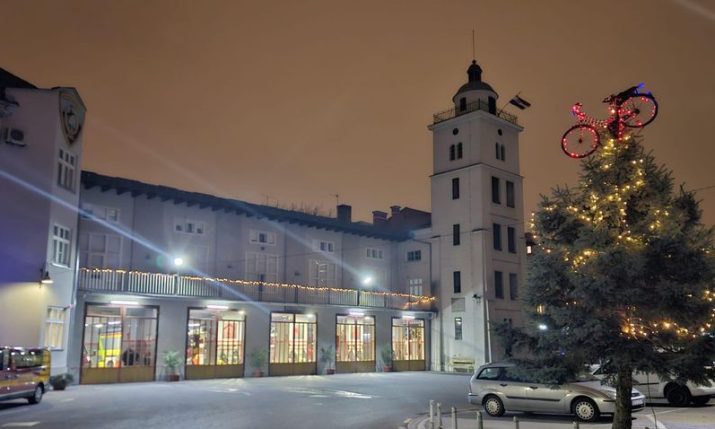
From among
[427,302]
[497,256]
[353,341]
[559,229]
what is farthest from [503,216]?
[559,229]

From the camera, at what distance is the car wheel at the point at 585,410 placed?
1585 cm

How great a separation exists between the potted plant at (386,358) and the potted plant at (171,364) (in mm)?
13433

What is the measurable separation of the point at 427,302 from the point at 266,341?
1203cm

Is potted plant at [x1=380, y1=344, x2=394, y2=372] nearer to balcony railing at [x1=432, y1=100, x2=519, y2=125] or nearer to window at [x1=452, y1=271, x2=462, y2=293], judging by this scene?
window at [x1=452, y1=271, x2=462, y2=293]

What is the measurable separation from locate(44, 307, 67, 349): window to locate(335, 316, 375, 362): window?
15379 mm

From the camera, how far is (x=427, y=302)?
133 feet

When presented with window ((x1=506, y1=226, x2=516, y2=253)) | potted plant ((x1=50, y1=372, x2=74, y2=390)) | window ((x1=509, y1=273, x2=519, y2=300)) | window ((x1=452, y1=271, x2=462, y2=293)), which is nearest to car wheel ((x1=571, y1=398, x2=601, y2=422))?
potted plant ((x1=50, y1=372, x2=74, y2=390))

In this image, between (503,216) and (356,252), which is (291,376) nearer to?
(356,252)

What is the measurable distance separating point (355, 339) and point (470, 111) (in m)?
16.3

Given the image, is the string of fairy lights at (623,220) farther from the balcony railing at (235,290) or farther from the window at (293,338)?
the window at (293,338)

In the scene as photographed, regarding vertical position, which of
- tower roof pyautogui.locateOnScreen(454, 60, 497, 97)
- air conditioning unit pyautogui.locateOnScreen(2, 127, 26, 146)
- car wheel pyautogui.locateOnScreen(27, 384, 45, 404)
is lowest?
car wheel pyautogui.locateOnScreen(27, 384, 45, 404)

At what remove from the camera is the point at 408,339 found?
40.0 m

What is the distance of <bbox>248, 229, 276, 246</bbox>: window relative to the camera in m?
34.8

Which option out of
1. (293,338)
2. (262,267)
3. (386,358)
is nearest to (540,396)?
(293,338)
